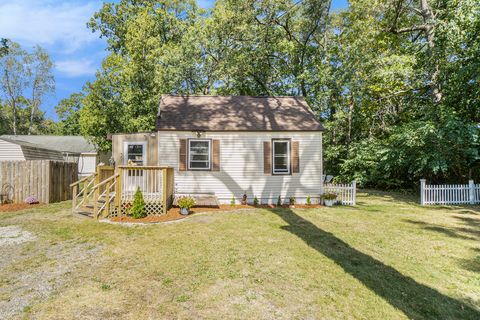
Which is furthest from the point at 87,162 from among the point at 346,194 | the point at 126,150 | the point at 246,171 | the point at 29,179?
the point at 346,194

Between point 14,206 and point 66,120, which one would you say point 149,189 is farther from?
point 66,120

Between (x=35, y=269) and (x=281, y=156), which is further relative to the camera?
(x=281, y=156)

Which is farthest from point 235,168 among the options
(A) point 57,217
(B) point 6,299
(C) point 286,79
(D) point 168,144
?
(C) point 286,79

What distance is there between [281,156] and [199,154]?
3.83m

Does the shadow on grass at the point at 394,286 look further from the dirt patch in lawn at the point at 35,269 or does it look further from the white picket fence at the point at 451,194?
the white picket fence at the point at 451,194

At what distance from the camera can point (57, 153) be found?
66.6 feet

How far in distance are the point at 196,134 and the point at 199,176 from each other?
1.90 m

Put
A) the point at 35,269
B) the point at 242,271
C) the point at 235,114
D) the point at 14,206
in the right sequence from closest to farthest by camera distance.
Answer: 1. the point at 242,271
2. the point at 35,269
3. the point at 14,206
4. the point at 235,114

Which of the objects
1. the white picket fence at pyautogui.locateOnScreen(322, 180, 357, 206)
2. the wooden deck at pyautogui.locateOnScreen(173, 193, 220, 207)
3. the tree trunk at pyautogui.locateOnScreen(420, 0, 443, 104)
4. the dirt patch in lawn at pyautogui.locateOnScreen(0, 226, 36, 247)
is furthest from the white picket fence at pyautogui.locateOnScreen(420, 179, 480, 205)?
the dirt patch in lawn at pyautogui.locateOnScreen(0, 226, 36, 247)

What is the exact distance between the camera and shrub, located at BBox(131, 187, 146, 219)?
337 inches

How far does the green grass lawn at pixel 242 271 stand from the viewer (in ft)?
11.7

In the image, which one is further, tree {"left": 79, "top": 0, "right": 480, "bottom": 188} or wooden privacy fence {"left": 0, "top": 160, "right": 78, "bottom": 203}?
tree {"left": 79, "top": 0, "right": 480, "bottom": 188}

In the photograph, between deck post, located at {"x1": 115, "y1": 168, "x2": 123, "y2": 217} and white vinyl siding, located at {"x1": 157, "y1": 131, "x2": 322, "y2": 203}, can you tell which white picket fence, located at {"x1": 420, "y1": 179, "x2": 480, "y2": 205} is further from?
deck post, located at {"x1": 115, "y1": 168, "x2": 123, "y2": 217}

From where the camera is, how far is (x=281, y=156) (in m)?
12.0
